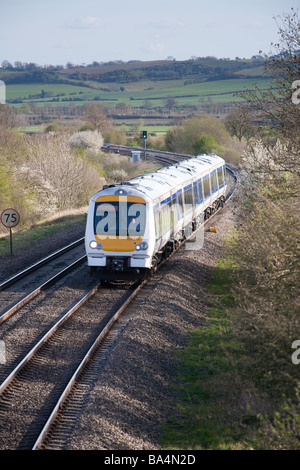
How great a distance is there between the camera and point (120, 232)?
18359mm

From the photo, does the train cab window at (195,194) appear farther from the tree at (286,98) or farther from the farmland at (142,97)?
the farmland at (142,97)

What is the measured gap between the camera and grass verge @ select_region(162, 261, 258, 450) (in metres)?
10.1

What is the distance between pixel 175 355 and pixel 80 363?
2.19m

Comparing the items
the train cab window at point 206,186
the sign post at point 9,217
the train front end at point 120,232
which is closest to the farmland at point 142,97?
the train cab window at point 206,186

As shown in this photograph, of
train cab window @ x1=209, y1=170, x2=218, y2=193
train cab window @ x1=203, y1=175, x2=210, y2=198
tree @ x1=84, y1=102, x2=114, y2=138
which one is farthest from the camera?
tree @ x1=84, y1=102, x2=114, y2=138

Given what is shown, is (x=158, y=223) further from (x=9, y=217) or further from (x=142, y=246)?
(x=9, y=217)

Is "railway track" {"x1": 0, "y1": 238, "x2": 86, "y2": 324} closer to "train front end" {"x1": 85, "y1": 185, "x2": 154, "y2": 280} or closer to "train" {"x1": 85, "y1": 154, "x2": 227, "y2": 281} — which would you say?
"train" {"x1": 85, "y1": 154, "x2": 227, "y2": 281}

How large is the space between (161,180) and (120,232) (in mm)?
4224

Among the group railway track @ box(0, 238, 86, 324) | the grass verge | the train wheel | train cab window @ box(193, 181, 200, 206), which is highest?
train cab window @ box(193, 181, 200, 206)

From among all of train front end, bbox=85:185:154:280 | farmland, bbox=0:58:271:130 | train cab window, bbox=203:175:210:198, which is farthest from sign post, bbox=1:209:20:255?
farmland, bbox=0:58:271:130

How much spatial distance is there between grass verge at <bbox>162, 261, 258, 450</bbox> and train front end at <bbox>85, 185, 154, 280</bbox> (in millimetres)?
3523
